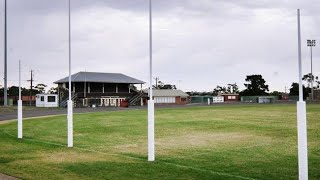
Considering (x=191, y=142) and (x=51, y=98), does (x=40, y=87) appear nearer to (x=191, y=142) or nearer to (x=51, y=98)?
(x=51, y=98)

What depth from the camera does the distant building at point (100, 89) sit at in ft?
241

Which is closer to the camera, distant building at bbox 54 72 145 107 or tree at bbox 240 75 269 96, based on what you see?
distant building at bbox 54 72 145 107

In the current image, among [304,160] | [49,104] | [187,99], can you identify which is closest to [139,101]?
[49,104]

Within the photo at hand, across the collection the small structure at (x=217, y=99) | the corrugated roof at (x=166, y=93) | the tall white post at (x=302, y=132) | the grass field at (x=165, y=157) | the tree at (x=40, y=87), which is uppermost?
the tree at (x=40, y=87)

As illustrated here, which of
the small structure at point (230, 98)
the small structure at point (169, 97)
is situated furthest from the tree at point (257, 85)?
the small structure at point (169, 97)

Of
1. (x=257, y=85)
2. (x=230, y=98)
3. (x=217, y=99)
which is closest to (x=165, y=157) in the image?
(x=217, y=99)

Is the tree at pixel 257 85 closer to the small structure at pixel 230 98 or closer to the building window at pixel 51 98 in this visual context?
the small structure at pixel 230 98

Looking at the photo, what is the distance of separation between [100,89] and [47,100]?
503 inches

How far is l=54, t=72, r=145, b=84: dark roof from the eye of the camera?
7562 cm

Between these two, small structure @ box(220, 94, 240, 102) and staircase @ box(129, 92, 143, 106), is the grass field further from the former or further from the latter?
small structure @ box(220, 94, 240, 102)

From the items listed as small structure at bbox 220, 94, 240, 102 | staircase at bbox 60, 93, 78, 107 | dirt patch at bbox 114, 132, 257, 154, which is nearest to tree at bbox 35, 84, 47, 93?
staircase at bbox 60, 93, 78, 107

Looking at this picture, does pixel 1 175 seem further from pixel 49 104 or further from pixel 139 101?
pixel 139 101

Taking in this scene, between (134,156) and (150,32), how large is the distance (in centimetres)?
375

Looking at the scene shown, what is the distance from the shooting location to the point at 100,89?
256 ft
